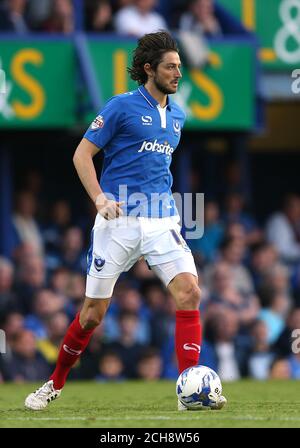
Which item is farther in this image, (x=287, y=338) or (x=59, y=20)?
(x=59, y=20)

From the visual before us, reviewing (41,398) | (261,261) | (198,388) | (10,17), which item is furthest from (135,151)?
(261,261)

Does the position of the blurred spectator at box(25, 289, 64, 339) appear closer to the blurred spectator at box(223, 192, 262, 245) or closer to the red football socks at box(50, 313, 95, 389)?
the blurred spectator at box(223, 192, 262, 245)

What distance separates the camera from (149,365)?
A: 13430mm

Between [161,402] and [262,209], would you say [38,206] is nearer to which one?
[262,209]

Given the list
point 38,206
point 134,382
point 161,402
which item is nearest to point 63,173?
point 38,206

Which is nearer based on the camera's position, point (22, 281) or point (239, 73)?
point (22, 281)

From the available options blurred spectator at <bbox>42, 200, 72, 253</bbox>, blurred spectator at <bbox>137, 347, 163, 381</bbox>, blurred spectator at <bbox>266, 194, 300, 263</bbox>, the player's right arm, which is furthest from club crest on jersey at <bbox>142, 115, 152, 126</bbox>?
blurred spectator at <bbox>266, 194, 300, 263</bbox>

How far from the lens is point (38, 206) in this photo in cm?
1569

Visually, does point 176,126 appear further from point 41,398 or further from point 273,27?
point 273,27

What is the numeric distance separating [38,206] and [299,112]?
4.87 metres

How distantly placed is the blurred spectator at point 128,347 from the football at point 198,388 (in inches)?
201

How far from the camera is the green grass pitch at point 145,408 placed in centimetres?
741

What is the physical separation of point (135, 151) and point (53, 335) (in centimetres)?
515

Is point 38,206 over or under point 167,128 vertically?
under
